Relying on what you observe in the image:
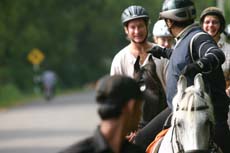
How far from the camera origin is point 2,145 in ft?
97.9

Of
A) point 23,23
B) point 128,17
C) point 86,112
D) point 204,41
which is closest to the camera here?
point 204,41

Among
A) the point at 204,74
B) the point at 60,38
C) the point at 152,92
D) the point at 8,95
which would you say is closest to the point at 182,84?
the point at 204,74

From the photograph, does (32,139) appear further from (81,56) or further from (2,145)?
(81,56)

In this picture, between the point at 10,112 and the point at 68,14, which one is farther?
the point at 68,14

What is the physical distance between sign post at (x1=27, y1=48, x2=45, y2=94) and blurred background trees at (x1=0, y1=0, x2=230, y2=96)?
442 millimetres

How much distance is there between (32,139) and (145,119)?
2025 centimetres

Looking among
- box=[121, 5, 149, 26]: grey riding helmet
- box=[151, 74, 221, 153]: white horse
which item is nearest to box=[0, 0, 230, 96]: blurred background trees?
box=[121, 5, 149, 26]: grey riding helmet

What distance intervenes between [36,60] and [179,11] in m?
57.5

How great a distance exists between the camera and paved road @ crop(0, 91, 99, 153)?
28891 millimetres

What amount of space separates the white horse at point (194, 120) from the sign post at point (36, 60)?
5797cm

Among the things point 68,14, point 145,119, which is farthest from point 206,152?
point 68,14

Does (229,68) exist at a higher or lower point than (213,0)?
higher

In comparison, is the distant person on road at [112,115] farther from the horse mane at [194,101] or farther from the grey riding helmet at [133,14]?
the grey riding helmet at [133,14]

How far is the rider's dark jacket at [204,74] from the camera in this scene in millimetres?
9039
